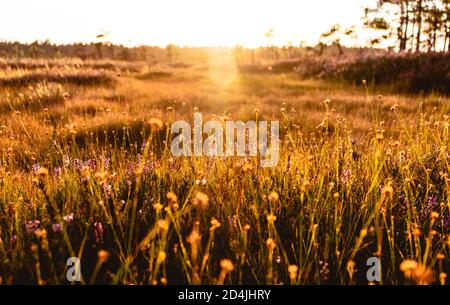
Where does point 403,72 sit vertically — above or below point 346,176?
above

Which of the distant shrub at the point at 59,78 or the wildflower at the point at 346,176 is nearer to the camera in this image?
the wildflower at the point at 346,176

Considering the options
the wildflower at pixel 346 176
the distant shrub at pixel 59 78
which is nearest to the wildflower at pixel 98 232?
the wildflower at pixel 346 176

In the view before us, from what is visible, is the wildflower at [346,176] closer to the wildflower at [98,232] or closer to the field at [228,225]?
the field at [228,225]

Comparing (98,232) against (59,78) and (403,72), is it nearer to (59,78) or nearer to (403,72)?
(59,78)

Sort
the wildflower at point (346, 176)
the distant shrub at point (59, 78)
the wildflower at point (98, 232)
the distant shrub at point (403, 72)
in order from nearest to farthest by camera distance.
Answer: the wildflower at point (98, 232)
the wildflower at point (346, 176)
the distant shrub at point (59, 78)
the distant shrub at point (403, 72)

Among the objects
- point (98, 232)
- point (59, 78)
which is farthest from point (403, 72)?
point (98, 232)


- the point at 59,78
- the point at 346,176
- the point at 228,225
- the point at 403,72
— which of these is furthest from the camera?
the point at 403,72

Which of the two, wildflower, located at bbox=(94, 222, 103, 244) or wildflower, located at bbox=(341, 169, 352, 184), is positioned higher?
wildflower, located at bbox=(341, 169, 352, 184)

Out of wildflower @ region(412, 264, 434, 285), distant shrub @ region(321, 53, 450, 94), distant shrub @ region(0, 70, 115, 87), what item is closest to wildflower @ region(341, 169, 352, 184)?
wildflower @ region(412, 264, 434, 285)

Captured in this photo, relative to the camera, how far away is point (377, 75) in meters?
16.5

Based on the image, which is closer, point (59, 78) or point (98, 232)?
point (98, 232)

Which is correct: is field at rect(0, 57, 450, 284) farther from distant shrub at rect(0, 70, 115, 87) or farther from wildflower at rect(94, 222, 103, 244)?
distant shrub at rect(0, 70, 115, 87)

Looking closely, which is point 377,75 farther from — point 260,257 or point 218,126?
point 260,257
